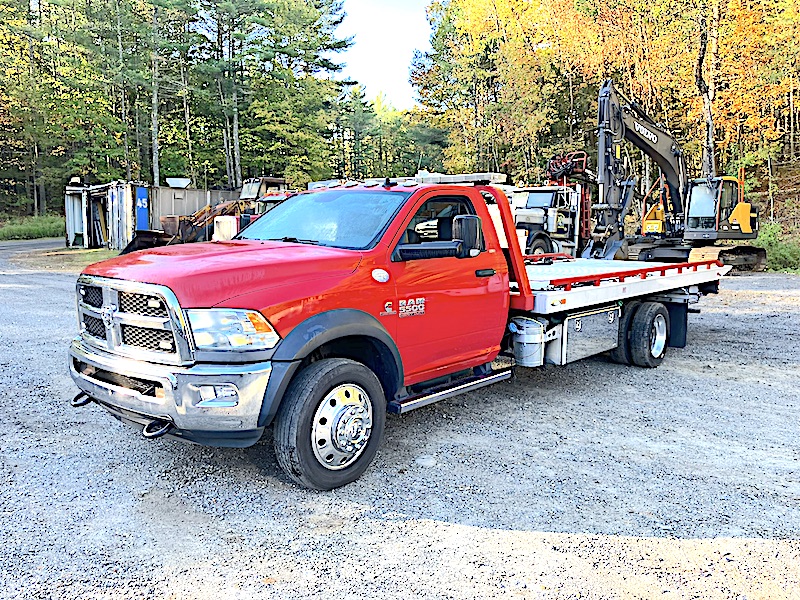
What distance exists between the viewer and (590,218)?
18.0 m

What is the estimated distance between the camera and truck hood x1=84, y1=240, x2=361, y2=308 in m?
4.07

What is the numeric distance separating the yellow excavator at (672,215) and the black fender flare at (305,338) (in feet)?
37.4

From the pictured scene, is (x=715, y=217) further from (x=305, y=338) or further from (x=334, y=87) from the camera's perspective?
(x=334, y=87)

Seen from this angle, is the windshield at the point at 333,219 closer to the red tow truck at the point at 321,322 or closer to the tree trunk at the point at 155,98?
the red tow truck at the point at 321,322

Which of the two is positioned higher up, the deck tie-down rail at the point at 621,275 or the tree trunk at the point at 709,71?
the tree trunk at the point at 709,71

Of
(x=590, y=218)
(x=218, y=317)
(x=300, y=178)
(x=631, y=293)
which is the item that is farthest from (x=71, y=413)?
(x=300, y=178)

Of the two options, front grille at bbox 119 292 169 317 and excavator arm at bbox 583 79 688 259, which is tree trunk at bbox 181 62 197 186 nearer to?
excavator arm at bbox 583 79 688 259

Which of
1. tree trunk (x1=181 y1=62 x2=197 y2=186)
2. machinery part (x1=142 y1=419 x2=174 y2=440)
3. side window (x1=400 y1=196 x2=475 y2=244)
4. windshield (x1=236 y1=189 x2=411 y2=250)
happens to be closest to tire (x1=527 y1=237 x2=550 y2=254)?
side window (x1=400 y1=196 x2=475 y2=244)

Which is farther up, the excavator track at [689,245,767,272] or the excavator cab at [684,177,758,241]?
the excavator cab at [684,177,758,241]

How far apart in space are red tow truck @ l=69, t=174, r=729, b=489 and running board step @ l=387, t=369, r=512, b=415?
0.06 ft

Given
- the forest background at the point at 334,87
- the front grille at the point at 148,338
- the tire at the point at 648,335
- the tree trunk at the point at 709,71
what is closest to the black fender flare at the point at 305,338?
the front grille at the point at 148,338

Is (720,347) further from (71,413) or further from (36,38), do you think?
(36,38)

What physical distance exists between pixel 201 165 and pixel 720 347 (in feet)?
135

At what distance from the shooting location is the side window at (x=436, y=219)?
529 centimetres
